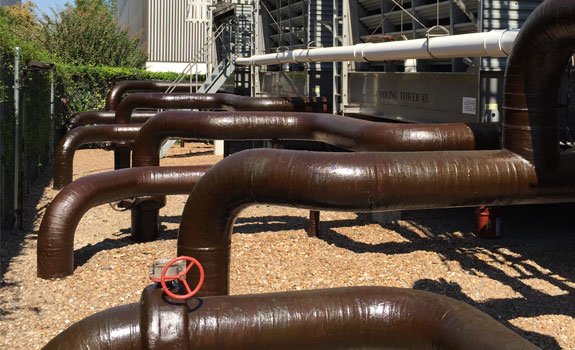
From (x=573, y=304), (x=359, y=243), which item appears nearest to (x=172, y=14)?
(x=359, y=243)

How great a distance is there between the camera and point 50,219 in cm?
877

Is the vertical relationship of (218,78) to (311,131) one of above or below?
above

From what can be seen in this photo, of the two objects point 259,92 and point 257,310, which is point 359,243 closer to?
point 257,310

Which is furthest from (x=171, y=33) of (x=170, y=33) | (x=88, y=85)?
(x=88, y=85)

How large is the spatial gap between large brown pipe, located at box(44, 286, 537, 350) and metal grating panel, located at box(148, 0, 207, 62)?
37.0m

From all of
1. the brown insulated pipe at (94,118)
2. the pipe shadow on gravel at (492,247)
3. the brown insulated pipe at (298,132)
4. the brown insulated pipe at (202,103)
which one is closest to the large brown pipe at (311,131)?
the brown insulated pipe at (298,132)

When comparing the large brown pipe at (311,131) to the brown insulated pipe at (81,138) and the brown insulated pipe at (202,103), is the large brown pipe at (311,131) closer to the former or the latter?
the brown insulated pipe at (81,138)

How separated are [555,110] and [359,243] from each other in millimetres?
6175

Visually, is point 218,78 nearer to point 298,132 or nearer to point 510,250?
point 298,132

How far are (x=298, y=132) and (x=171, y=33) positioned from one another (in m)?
31.9

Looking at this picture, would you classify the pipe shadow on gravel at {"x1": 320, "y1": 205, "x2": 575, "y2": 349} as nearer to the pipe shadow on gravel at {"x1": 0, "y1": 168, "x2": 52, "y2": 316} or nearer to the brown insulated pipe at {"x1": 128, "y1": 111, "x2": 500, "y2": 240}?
the brown insulated pipe at {"x1": 128, "y1": 111, "x2": 500, "y2": 240}

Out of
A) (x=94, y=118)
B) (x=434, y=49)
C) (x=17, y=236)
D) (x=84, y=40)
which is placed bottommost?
(x=17, y=236)

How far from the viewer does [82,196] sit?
29.6 feet

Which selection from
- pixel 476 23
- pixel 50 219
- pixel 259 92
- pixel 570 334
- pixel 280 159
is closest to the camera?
pixel 280 159
